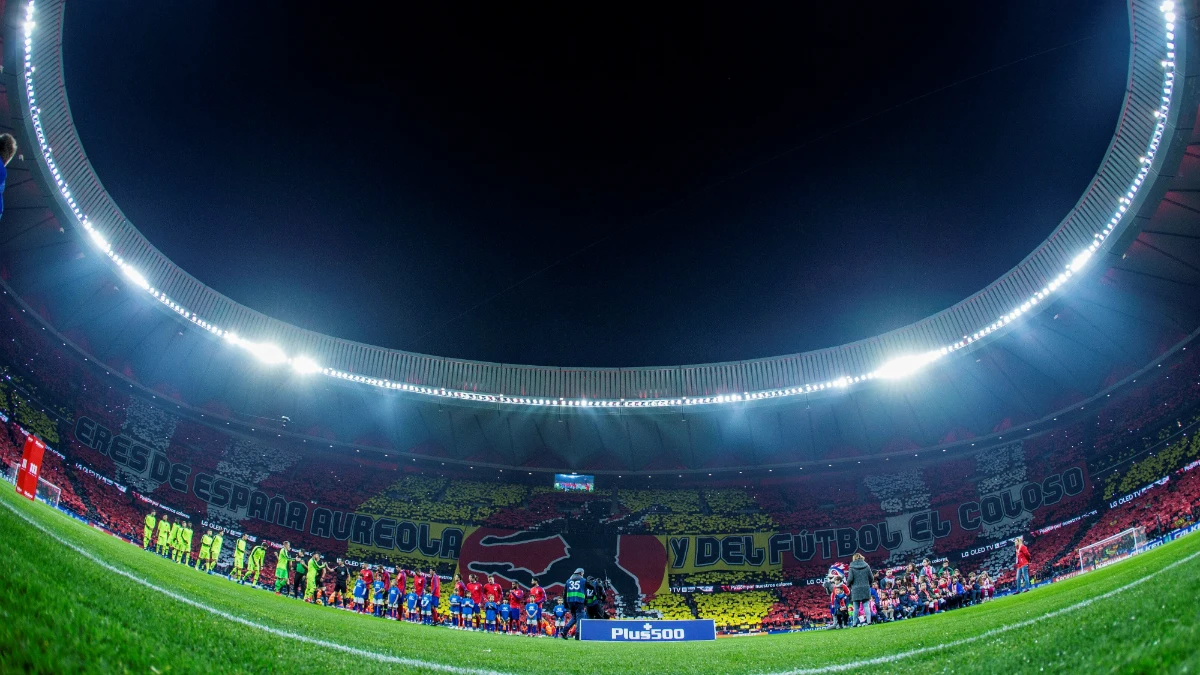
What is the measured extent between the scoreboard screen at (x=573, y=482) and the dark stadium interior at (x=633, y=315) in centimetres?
25

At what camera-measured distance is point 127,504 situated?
81.2 ft

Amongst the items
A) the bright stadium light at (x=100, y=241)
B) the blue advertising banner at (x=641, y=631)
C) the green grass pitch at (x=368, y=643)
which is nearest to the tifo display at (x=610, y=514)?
the blue advertising banner at (x=641, y=631)

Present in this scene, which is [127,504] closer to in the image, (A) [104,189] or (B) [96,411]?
(B) [96,411]

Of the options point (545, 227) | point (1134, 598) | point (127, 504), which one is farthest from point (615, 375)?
point (1134, 598)

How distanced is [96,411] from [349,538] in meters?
10.7

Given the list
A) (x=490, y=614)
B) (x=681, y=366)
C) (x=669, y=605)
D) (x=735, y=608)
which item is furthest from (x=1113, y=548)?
(x=490, y=614)

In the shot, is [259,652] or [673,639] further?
[673,639]

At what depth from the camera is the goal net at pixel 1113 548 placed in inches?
815

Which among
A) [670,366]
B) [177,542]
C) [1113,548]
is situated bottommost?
[177,542]

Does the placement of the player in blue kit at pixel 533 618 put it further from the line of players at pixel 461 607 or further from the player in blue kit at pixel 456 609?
the player in blue kit at pixel 456 609

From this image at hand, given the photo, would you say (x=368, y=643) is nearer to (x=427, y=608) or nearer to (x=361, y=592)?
(x=361, y=592)

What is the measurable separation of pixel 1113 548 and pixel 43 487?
1257 inches

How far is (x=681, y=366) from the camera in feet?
100

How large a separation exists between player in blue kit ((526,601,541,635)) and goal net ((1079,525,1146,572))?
17072 mm
